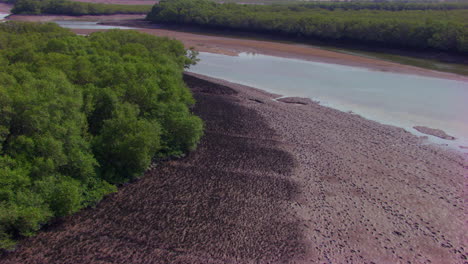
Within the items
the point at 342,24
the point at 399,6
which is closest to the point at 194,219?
the point at 342,24

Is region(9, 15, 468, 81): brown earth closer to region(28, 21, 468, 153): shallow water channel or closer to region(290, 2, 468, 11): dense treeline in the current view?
region(28, 21, 468, 153): shallow water channel

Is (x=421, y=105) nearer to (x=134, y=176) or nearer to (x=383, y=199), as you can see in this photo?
(x=383, y=199)

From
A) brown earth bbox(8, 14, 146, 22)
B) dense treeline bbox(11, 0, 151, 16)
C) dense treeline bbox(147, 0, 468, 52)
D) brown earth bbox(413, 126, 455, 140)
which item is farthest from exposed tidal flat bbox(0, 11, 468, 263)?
dense treeline bbox(11, 0, 151, 16)

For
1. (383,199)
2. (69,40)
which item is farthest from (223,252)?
(69,40)

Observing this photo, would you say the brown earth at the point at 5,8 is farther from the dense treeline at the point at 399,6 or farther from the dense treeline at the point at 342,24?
the dense treeline at the point at 399,6

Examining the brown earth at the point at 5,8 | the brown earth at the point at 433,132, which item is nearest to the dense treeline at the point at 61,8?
the brown earth at the point at 5,8

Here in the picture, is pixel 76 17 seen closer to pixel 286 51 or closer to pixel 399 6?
pixel 286 51
